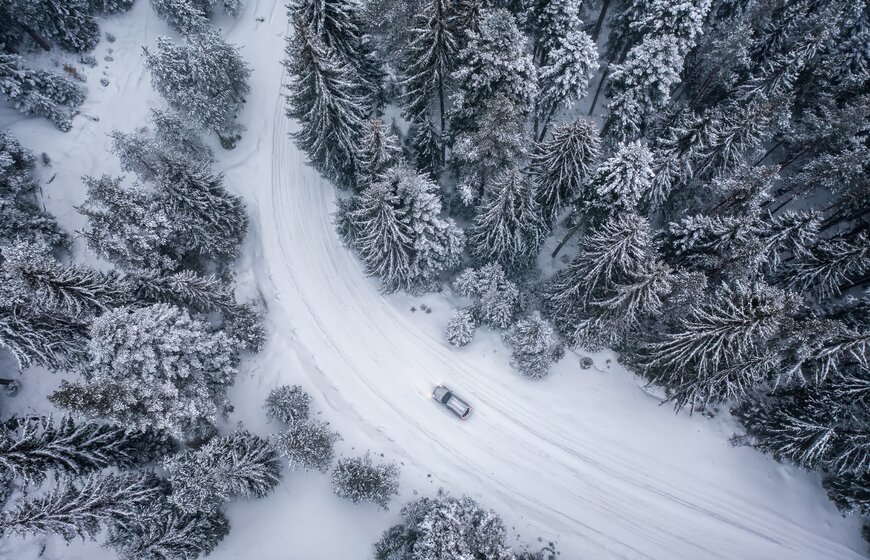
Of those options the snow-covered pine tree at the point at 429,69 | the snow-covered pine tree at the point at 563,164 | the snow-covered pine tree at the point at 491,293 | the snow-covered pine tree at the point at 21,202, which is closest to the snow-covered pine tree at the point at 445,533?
the snow-covered pine tree at the point at 491,293

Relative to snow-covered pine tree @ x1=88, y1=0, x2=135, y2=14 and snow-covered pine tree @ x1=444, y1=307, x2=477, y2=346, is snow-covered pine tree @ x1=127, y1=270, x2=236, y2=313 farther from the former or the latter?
snow-covered pine tree @ x1=88, y1=0, x2=135, y2=14

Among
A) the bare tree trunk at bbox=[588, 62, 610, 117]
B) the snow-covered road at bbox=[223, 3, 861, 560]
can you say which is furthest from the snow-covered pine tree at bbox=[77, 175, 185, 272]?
the bare tree trunk at bbox=[588, 62, 610, 117]

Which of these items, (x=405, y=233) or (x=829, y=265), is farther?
(x=405, y=233)

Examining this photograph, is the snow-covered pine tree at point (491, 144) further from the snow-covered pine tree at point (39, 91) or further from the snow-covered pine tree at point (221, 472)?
the snow-covered pine tree at point (39, 91)

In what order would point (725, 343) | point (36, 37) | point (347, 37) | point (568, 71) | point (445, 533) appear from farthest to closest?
point (36, 37) → point (347, 37) → point (568, 71) → point (725, 343) → point (445, 533)

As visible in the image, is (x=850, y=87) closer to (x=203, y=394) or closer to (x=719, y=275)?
(x=719, y=275)

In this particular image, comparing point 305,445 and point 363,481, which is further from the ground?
point 305,445

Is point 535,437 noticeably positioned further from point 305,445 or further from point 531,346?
point 305,445

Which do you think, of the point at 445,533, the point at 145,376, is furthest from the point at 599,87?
the point at 145,376
